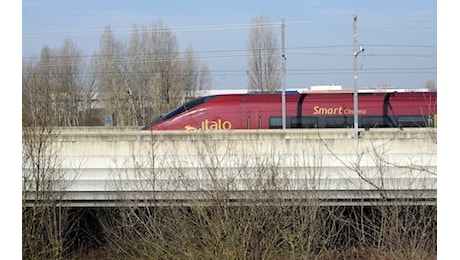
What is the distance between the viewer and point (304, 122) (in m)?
19.5

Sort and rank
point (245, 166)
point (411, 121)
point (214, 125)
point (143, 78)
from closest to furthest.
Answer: point (245, 166) < point (214, 125) < point (411, 121) < point (143, 78)

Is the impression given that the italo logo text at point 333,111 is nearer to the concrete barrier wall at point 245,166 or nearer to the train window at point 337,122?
the train window at point 337,122

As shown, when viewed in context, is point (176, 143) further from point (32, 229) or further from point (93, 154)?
point (32, 229)

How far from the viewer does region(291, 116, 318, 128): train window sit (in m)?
19.4

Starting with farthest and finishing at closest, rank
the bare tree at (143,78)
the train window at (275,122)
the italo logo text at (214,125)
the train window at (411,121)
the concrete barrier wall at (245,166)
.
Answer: the bare tree at (143,78), the train window at (275,122), the train window at (411,121), the italo logo text at (214,125), the concrete barrier wall at (245,166)

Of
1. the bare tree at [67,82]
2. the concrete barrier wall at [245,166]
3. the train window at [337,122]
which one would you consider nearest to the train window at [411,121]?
the train window at [337,122]

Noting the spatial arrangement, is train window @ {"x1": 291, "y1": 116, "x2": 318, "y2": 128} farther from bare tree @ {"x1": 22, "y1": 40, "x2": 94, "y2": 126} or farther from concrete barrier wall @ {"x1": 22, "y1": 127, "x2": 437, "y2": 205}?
bare tree @ {"x1": 22, "y1": 40, "x2": 94, "y2": 126}

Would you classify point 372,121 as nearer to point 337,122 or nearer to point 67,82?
point 337,122

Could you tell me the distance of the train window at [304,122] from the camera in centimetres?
1943

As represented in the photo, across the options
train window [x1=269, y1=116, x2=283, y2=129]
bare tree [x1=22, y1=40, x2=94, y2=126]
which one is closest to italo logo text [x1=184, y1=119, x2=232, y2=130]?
train window [x1=269, y1=116, x2=283, y2=129]

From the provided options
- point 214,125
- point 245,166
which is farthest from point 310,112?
point 245,166

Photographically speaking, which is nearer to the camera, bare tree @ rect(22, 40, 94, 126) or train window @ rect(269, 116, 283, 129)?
train window @ rect(269, 116, 283, 129)
